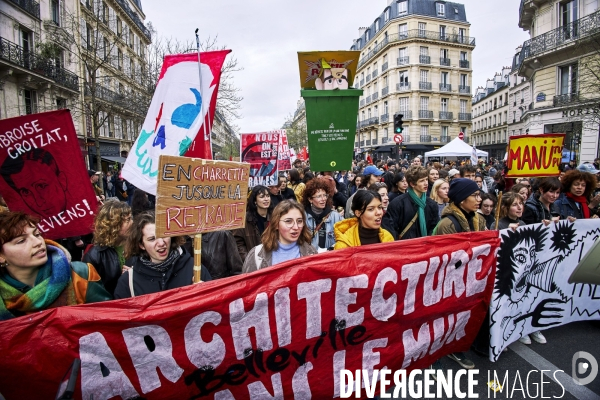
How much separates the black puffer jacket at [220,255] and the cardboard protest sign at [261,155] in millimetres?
3223

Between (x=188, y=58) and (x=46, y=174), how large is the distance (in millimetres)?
1784

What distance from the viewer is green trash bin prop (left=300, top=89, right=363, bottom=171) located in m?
4.48

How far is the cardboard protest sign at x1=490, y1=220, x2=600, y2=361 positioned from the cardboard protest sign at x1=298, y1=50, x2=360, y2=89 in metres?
2.73

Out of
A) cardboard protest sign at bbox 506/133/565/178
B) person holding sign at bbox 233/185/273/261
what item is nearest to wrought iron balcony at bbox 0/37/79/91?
person holding sign at bbox 233/185/273/261

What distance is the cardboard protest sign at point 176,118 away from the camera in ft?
11.9

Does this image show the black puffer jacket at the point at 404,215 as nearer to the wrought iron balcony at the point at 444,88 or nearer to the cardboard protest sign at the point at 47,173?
the cardboard protest sign at the point at 47,173

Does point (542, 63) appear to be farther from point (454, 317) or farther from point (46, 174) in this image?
point (46, 174)

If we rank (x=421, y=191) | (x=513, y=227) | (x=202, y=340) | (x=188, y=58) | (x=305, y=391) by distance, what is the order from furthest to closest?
(x=421, y=191)
(x=188, y=58)
(x=513, y=227)
(x=305, y=391)
(x=202, y=340)

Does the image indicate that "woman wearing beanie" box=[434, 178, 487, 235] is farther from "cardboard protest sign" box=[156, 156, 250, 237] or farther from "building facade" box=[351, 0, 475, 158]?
"building facade" box=[351, 0, 475, 158]

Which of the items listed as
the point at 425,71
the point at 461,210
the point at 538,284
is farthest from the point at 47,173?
the point at 425,71

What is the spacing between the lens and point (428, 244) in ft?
9.33

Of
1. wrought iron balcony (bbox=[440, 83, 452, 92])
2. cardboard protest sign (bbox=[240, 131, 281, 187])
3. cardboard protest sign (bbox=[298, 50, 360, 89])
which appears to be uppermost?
wrought iron balcony (bbox=[440, 83, 452, 92])

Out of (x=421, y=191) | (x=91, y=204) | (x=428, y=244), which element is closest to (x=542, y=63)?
(x=421, y=191)

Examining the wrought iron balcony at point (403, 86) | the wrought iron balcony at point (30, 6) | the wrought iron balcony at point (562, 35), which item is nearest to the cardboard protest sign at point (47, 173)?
the wrought iron balcony at point (30, 6)
